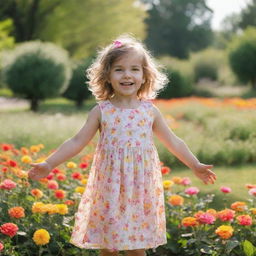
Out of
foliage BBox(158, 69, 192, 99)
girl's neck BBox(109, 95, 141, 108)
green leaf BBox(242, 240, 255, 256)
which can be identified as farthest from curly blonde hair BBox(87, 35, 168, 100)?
foliage BBox(158, 69, 192, 99)

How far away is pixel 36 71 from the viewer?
13.7 metres

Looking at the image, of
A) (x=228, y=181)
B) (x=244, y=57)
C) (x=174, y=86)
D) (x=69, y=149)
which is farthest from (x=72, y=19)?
(x=69, y=149)

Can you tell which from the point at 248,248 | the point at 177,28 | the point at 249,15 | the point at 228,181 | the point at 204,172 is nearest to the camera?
the point at 204,172

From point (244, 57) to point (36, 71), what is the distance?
1177cm

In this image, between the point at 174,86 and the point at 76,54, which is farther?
the point at 76,54

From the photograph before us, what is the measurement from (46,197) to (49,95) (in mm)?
10409

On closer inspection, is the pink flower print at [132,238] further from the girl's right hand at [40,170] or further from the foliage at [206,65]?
the foliage at [206,65]

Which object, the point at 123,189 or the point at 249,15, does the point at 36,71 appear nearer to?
the point at 123,189

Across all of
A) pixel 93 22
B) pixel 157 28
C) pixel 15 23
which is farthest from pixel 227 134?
pixel 157 28

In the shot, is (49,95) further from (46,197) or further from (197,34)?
(197,34)

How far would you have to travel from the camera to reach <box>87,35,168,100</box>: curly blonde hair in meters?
2.85

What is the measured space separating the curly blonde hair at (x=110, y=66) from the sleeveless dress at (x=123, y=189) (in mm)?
156

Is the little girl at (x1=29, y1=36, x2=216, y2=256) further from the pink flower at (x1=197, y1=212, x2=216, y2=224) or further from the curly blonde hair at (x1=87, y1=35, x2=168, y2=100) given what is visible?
the pink flower at (x1=197, y1=212, x2=216, y2=224)

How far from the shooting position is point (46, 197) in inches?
156
